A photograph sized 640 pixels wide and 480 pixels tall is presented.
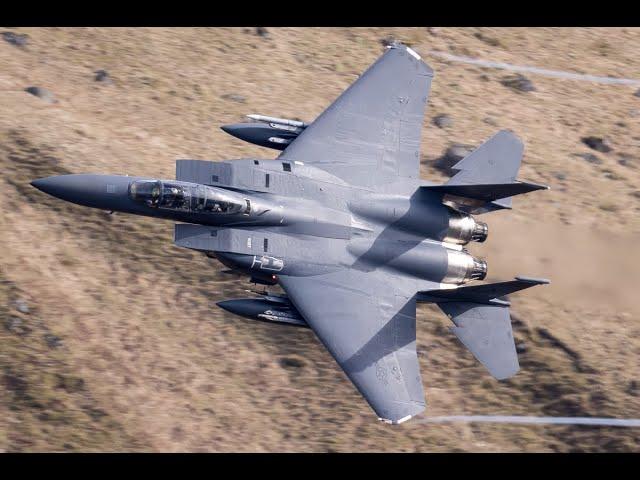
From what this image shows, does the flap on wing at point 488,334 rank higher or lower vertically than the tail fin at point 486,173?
lower

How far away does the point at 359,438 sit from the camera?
Answer: 83.3 feet

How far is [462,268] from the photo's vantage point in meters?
25.0

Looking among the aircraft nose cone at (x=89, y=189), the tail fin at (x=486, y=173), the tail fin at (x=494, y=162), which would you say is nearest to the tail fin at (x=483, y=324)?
the tail fin at (x=486, y=173)

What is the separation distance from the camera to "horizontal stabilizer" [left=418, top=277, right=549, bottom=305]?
76.3ft

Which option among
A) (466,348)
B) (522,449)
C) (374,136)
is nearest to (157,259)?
(374,136)

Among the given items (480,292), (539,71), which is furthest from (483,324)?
(539,71)

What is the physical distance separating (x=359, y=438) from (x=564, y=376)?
538 centimetres

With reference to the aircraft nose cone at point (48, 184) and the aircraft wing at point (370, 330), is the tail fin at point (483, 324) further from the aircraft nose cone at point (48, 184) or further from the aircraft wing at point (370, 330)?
the aircraft nose cone at point (48, 184)

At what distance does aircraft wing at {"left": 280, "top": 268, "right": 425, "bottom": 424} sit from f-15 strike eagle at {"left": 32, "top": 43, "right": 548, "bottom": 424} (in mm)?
26

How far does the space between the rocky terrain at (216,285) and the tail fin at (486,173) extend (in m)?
2.64

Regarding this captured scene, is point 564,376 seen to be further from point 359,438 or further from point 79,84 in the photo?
point 79,84

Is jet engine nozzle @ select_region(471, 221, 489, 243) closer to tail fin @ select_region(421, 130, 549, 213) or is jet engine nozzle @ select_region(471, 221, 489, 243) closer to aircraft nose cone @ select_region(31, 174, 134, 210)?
tail fin @ select_region(421, 130, 549, 213)

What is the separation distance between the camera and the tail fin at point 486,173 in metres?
24.8

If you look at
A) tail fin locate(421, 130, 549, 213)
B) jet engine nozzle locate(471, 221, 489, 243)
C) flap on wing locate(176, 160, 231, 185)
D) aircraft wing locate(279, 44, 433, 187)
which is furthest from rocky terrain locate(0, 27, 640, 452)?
aircraft wing locate(279, 44, 433, 187)
